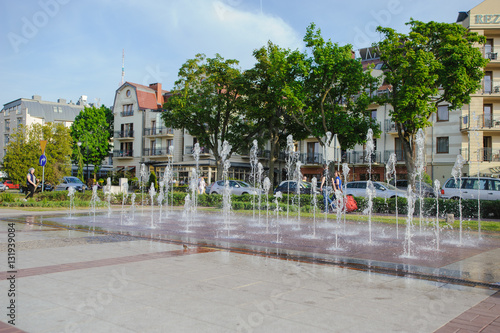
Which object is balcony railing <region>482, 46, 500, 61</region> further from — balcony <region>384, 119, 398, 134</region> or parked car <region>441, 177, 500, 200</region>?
parked car <region>441, 177, 500, 200</region>

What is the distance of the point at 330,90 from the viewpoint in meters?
29.4

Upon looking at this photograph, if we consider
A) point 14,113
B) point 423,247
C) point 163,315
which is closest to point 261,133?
point 423,247

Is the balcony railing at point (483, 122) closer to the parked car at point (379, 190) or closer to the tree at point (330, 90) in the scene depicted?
the tree at point (330, 90)

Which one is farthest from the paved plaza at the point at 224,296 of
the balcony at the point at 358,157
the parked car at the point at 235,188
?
the balcony at the point at 358,157

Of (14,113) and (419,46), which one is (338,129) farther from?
(14,113)

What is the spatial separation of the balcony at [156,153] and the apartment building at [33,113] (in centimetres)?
3312

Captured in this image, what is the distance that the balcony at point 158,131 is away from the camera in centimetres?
5506

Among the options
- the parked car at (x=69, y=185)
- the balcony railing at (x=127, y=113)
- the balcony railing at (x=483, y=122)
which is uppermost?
the balcony railing at (x=127, y=113)

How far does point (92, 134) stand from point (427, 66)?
50.5 meters

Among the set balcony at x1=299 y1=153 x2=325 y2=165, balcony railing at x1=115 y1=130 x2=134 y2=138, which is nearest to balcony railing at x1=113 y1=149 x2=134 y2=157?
balcony railing at x1=115 y1=130 x2=134 y2=138

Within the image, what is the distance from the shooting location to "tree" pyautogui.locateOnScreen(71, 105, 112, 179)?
60.2 meters

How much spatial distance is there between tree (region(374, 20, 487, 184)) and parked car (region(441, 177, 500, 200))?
3709mm

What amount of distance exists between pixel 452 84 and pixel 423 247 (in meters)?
19.0

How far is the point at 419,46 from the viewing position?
83.7 ft
